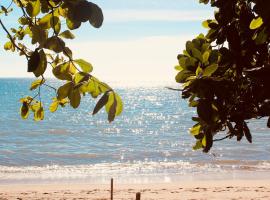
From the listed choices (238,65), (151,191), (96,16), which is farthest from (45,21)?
(151,191)

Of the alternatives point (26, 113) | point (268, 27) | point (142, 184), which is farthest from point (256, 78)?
point (142, 184)

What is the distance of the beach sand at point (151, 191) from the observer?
1686 cm

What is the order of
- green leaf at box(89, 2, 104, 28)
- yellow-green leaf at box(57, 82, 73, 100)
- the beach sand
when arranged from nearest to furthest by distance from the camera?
green leaf at box(89, 2, 104, 28), yellow-green leaf at box(57, 82, 73, 100), the beach sand

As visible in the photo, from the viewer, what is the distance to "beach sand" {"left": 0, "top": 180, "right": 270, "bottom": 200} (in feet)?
55.3

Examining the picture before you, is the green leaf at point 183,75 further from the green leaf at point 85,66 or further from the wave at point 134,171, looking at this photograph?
the wave at point 134,171

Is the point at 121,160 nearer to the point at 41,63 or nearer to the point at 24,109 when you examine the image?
the point at 24,109

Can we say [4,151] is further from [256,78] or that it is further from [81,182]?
[256,78]

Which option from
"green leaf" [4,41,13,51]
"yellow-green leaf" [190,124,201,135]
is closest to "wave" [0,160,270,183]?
"yellow-green leaf" [190,124,201,135]

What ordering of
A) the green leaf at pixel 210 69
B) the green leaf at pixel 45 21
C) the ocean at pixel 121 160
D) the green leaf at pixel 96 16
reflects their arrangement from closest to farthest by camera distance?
the green leaf at pixel 96 16 → the green leaf at pixel 45 21 → the green leaf at pixel 210 69 → the ocean at pixel 121 160

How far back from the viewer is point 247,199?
54.0 feet

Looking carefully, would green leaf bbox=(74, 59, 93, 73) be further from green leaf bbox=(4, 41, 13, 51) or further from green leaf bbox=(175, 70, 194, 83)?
green leaf bbox=(4, 41, 13, 51)

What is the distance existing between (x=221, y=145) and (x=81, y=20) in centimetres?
3556

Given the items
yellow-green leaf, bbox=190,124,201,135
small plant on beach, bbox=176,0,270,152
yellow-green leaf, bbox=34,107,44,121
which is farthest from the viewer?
yellow-green leaf, bbox=190,124,201,135

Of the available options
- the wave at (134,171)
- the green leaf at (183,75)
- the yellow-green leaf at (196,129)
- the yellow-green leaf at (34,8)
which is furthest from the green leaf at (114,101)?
the wave at (134,171)
